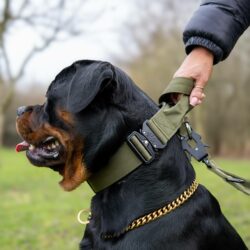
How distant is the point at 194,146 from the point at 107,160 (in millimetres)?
526

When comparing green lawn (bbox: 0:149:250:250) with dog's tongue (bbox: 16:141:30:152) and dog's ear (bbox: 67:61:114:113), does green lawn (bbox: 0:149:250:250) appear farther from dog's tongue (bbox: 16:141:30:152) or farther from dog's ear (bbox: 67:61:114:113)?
dog's ear (bbox: 67:61:114:113)

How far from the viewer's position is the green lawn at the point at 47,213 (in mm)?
5914

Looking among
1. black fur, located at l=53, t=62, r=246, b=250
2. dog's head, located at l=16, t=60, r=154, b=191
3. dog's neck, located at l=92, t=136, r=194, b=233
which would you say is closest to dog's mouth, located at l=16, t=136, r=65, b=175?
dog's head, located at l=16, t=60, r=154, b=191

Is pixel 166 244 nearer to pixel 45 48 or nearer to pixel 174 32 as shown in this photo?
pixel 45 48

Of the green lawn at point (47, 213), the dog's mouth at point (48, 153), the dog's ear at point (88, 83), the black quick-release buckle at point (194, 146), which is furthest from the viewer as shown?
the green lawn at point (47, 213)

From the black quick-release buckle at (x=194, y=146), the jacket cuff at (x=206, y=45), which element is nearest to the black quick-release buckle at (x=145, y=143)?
the black quick-release buckle at (x=194, y=146)

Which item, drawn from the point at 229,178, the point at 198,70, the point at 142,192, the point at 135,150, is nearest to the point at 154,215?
the point at 142,192

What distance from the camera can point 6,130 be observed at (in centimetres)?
3838

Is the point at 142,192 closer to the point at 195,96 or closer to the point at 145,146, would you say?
the point at 145,146

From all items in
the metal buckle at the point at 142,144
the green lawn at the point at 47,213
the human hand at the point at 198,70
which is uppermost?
the human hand at the point at 198,70

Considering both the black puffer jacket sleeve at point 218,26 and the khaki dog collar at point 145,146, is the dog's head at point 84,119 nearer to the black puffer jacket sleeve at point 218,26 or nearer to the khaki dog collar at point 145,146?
the khaki dog collar at point 145,146

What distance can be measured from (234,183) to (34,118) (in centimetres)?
127

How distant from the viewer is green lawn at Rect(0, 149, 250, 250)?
5.91 meters

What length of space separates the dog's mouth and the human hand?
795mm
